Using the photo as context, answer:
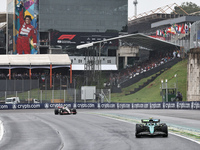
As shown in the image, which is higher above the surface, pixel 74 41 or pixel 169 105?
pixel 74 41

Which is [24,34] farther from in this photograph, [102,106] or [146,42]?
[102,106]

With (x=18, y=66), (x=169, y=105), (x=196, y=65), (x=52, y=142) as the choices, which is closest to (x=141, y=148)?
(x=52, y=142)

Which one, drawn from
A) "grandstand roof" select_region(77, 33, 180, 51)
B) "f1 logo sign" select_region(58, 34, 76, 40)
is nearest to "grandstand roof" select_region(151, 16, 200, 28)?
"grandstand roof" select_region(77, 33, 180, 51)

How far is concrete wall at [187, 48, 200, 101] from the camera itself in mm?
61559

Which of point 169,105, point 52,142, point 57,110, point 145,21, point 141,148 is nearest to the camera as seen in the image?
point 141,148

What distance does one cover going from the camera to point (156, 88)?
76.1m

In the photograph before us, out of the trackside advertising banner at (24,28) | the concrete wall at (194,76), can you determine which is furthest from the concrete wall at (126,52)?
the concrete wall at (194,76)

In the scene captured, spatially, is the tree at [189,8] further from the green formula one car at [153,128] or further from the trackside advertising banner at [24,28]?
the green formula one car at [153,128]

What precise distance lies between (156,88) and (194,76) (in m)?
13.9

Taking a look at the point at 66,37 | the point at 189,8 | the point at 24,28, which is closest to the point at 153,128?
the point at 24,28

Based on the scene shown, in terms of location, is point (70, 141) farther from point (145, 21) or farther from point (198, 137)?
point (145, 21)

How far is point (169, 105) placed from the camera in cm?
5809

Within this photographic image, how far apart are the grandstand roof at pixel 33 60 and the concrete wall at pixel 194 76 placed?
116 feet

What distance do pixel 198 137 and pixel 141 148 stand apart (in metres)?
4.58
